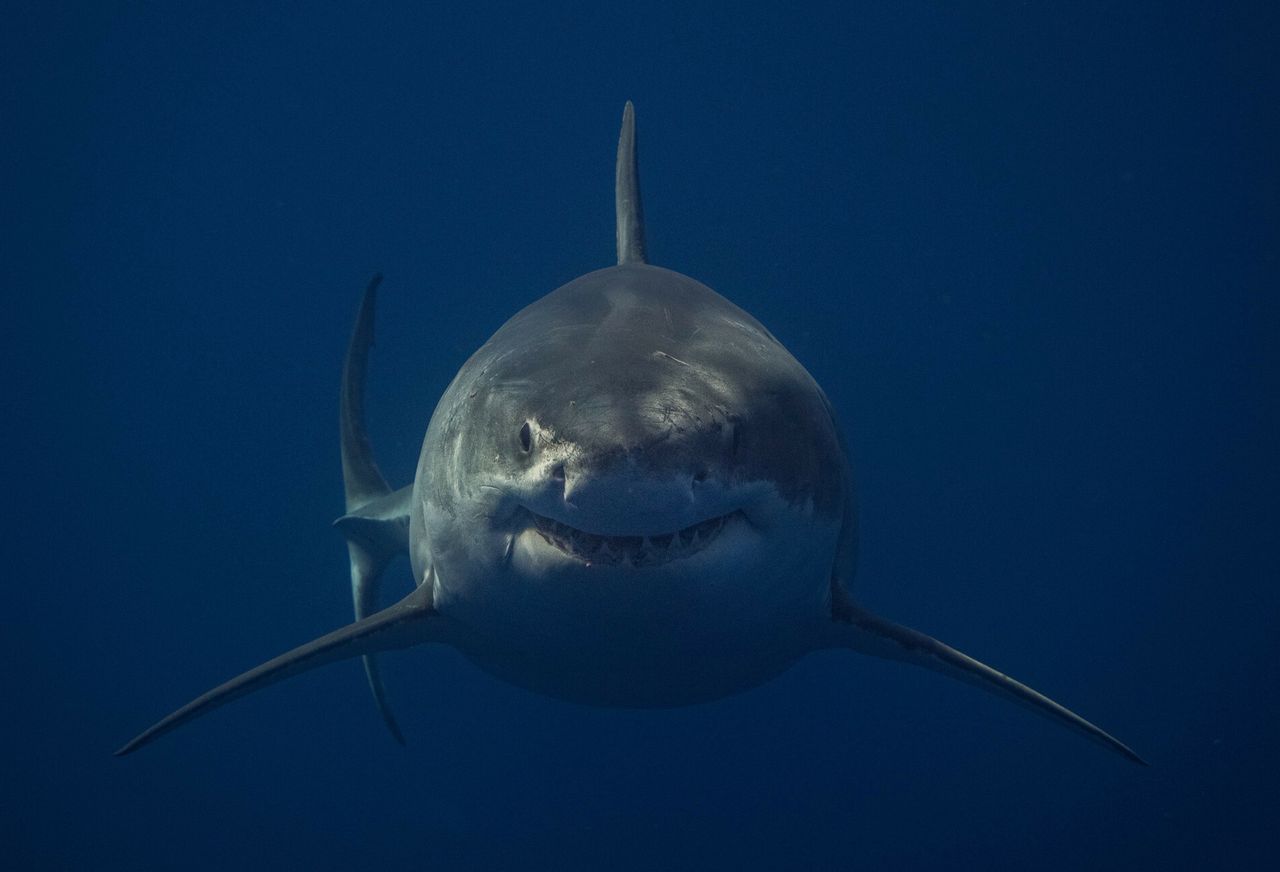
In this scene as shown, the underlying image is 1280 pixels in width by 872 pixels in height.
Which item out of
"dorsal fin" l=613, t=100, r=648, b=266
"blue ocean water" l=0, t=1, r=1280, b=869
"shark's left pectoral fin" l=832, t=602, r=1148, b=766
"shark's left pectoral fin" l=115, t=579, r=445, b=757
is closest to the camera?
"shark's left pectoral fin" l=115, t=579, r=445, b=757

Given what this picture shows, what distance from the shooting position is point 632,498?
2.26 m

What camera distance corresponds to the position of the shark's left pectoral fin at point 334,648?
12.2 ft

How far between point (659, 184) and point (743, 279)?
640 centimetres

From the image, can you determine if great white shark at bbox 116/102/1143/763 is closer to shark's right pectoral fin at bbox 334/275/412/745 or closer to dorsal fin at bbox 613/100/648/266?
dorsal fin at bbox 613/100/648/266

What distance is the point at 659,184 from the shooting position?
3594 cm

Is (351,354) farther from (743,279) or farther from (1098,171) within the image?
(1098,171)

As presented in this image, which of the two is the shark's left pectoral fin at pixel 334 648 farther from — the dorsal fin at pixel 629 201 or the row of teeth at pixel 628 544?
the dorsal fin at pixel 629 201

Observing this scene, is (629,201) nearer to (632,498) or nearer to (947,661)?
(947,661)

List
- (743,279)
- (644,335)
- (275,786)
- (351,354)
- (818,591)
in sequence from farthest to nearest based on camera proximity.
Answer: (743,279), (275,786), (351,354), (818,591), (644,335)

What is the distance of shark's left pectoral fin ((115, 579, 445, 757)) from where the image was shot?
12.2 ft

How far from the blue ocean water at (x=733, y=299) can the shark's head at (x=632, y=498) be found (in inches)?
640

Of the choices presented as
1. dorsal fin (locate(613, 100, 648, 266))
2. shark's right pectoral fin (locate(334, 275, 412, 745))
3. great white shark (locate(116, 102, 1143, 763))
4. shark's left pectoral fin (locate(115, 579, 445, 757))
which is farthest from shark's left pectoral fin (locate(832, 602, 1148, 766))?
shark's right pectoral fin (locate(334, 275, 412, 745))

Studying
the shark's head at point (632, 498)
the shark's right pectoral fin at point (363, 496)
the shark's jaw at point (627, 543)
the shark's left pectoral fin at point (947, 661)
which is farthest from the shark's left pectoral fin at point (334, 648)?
the shark's right pectoral fin at point (363, 496)

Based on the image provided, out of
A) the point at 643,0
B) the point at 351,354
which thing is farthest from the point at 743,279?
the point at 351,354
